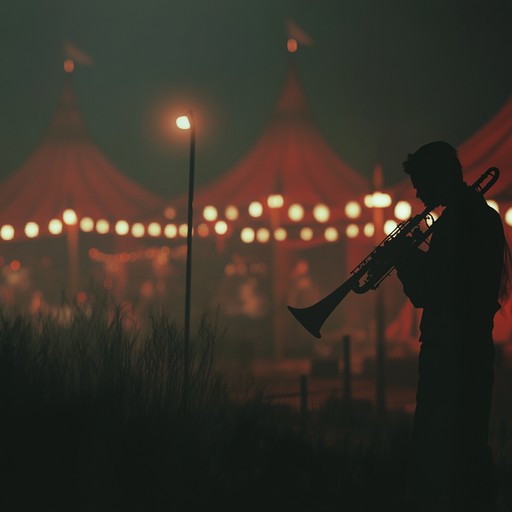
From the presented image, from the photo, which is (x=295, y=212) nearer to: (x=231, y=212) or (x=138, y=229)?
(x=231, y=212)

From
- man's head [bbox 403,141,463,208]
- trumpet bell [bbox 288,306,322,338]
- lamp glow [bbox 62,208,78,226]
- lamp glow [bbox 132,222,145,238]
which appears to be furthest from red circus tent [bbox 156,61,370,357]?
man's head [bbox 403,141,463,208]

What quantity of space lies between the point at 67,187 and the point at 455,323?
50.1ft

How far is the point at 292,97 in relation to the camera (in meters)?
17.9

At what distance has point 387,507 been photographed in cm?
457

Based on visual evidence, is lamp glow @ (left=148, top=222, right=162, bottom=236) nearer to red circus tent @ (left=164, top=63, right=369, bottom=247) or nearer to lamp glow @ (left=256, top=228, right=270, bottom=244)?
red circus tent @ (left=164, top=63, right=369, bottom=247)

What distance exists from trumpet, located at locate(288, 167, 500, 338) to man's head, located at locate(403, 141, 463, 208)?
4.6 inches

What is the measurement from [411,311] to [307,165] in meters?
3.35

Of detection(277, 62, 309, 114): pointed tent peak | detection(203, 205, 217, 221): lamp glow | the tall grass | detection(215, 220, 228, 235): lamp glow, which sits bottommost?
the tall grass

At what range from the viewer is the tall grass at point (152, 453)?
425 cm

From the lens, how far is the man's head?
13.3 feet

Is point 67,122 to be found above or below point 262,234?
above

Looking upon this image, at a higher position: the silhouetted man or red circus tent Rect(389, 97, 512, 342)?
red circus tent Rect(389, 97, 512, 342)

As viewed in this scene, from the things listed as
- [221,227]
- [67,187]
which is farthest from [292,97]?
[67,187]

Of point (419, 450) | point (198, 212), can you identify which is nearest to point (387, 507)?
point (419, 450)
